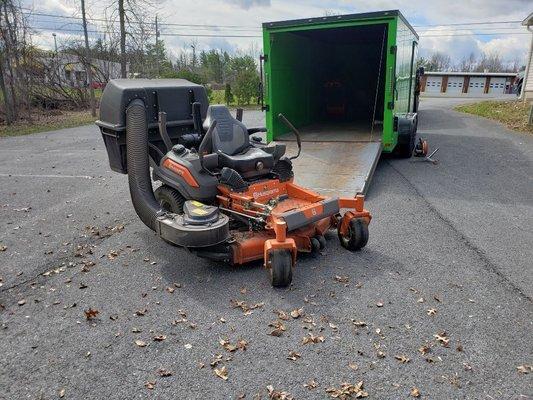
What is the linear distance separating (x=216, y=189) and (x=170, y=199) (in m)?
0.71

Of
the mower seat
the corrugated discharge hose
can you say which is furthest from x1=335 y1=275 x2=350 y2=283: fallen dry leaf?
the corrugated discharge hose

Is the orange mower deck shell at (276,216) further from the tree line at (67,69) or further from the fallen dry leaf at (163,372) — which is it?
the tree line at (67,69)

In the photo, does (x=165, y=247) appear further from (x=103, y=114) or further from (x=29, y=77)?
(x=29, y=77)

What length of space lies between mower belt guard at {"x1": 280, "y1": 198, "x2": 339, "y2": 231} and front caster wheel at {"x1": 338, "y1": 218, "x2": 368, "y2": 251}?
269 millimetres

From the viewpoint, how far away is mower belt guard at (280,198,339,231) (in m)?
4.27

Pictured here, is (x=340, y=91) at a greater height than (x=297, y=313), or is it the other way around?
(x=340, y=91)

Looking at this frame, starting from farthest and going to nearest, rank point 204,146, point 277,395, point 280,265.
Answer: point 204,146
point 280,265
point 277,395

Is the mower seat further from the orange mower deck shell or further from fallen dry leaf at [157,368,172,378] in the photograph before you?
fallen dry leaf at [157,368,172,378]

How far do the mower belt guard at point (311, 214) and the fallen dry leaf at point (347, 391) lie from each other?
1.68 metres

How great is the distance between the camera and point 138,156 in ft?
17.5

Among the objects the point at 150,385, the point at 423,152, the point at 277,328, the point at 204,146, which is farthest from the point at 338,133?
the point at 150,385

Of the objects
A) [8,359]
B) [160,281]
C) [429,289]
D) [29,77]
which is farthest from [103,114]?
[29,77]

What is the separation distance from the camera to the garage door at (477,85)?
153ft

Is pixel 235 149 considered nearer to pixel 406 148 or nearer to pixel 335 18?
pixel 335 18
